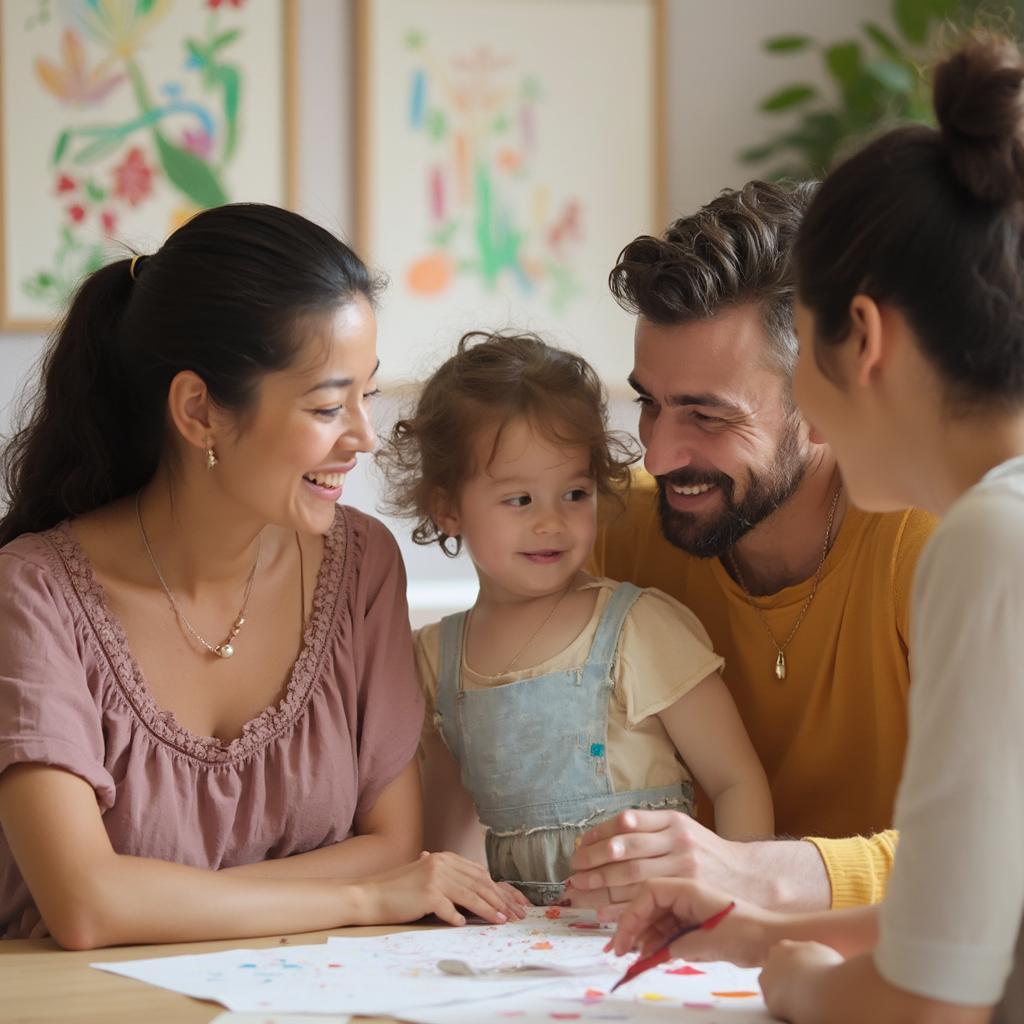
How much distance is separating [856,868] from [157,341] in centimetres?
106

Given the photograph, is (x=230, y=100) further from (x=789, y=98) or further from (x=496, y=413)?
(x=496, y=413)

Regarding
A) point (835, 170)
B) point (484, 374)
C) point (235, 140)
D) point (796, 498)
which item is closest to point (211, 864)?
point (484, 374)

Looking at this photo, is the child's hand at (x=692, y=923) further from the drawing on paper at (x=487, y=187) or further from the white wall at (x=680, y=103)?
the drawing on paper at (x=487, y=187)

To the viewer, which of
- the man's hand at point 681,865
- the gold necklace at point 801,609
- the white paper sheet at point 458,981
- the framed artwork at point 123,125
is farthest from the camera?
the framed artwork at point 123,125

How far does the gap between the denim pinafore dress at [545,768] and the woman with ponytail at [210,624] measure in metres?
0.11

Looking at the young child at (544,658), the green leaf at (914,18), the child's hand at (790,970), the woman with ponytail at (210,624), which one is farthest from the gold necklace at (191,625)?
the green leaf at (914,18)

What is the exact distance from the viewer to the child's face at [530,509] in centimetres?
202

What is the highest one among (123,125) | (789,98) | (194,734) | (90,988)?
(789,98)

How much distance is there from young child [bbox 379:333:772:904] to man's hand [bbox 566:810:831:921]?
23 centimetres

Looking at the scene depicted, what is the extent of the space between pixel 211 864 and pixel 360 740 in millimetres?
251

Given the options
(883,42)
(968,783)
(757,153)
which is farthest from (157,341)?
(883,42)

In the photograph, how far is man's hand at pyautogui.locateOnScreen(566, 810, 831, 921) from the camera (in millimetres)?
1583

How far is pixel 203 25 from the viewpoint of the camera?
385 centimetres

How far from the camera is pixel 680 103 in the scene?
4133mm
